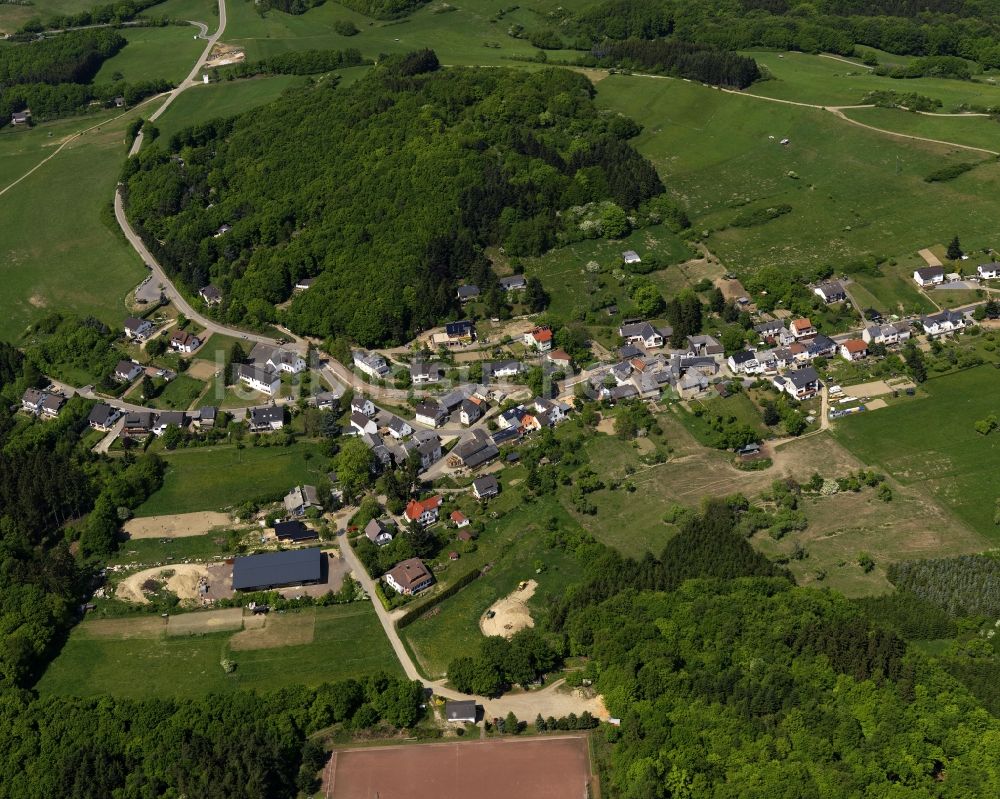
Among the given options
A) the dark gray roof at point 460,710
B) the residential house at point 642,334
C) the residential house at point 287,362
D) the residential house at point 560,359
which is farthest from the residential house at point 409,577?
the residential house at point 642,334

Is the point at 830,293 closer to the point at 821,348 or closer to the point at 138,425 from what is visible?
the point at 821,348

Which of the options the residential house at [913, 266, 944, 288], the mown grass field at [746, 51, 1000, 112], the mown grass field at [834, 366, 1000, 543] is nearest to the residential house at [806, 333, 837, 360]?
the mown grass field at [834, 366, 1000, 543]

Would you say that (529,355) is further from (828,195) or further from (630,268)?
(828,195)

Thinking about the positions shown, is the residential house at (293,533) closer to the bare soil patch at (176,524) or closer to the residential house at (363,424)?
the bare soil patch at (176,524)

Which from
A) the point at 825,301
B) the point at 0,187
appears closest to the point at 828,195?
the point at 825,301

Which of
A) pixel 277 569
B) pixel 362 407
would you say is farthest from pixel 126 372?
pixel 277 569

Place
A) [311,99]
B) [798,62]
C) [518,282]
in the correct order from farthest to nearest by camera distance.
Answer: [798,62]
[311,99]
[518,282]
